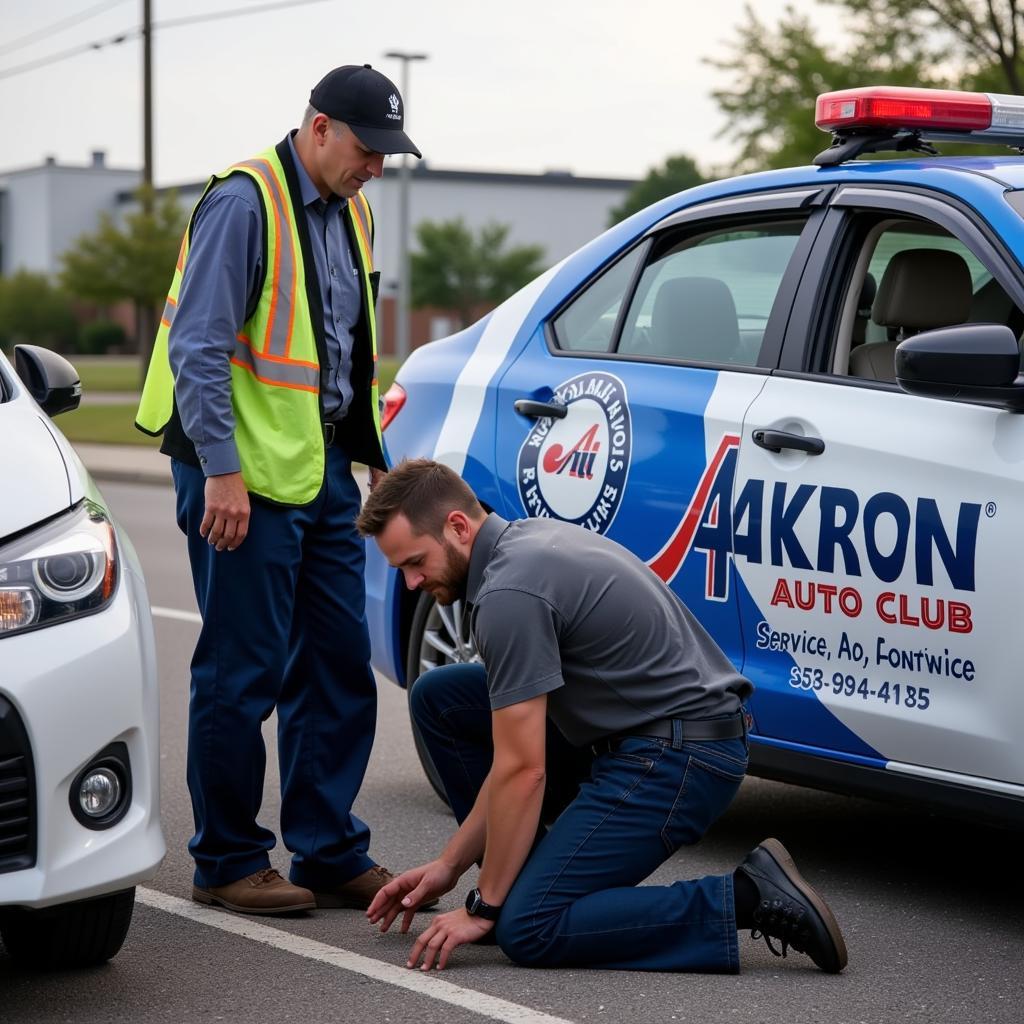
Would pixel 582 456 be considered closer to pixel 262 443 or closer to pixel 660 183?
pixel 262 443

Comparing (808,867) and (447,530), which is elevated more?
(447,530)

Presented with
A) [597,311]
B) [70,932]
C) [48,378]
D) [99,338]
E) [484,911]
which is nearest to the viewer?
[70,932]

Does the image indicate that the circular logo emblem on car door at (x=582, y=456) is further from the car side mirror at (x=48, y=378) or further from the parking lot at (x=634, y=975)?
the car side mirror at (x=48, y=378)

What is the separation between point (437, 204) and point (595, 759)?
7270 centimetres

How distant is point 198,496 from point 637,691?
1105 millimetres

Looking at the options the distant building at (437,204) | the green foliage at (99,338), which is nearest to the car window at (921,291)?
the green foliage at (99,338)

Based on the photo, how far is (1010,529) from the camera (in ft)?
12.3

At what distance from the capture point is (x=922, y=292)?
458 centimetres

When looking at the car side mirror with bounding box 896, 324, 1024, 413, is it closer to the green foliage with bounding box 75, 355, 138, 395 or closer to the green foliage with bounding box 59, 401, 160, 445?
the green foliage with bounding box 59, 401, 160, 445

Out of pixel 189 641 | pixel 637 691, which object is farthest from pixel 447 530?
pixel 189 641

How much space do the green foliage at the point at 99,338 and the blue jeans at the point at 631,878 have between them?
6563 cm

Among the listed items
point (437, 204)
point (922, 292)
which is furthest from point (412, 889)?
point (437, 204)

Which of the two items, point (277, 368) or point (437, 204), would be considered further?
point (437, 204)

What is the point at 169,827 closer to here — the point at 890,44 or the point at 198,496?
the point at 198,496
